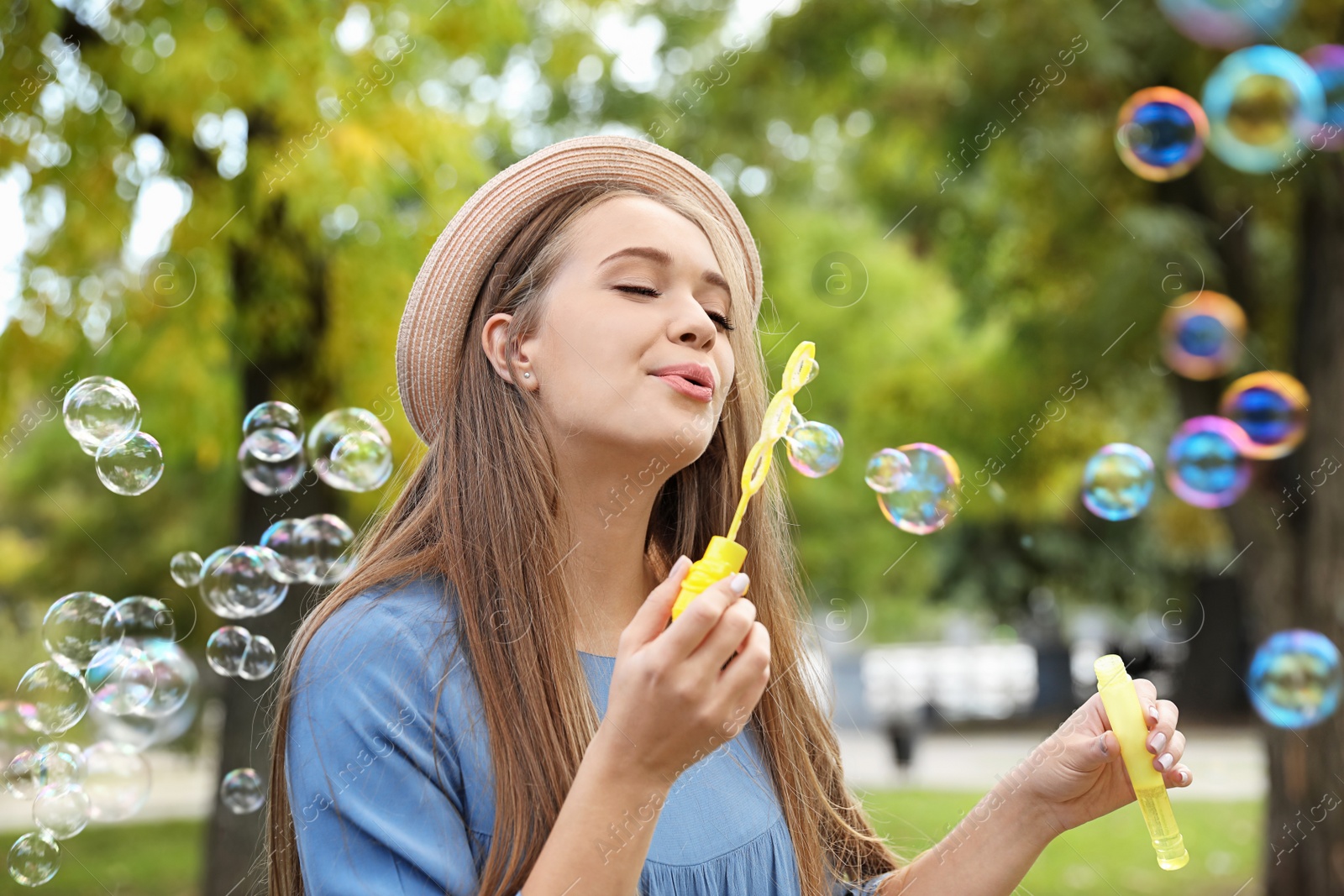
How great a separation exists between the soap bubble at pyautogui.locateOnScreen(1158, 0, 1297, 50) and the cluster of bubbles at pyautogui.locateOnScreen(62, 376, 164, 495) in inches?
173

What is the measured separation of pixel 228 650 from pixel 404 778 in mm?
1767

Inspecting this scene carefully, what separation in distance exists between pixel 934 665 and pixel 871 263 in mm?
17206

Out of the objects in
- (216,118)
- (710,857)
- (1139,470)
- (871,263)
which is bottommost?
(710,857)

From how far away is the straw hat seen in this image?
200 centimetres

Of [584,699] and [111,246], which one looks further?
[111,246]

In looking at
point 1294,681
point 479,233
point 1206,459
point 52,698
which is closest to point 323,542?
point 52,698

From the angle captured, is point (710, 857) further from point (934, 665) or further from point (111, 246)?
point (934, 665)

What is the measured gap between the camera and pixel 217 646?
307 cm

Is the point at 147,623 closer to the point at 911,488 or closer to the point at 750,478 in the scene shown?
the point at 911,488

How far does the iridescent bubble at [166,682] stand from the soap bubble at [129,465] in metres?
0.47

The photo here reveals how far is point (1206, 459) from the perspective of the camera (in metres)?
4.82

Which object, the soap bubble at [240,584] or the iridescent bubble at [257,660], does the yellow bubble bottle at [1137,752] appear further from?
the soap bubble at [240,584]

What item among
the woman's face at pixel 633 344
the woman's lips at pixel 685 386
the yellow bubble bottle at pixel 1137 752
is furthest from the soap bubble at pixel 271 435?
the yellow bubble bottle at pixel 1137 752

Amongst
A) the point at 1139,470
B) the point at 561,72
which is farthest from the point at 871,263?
the point at 1139,470
